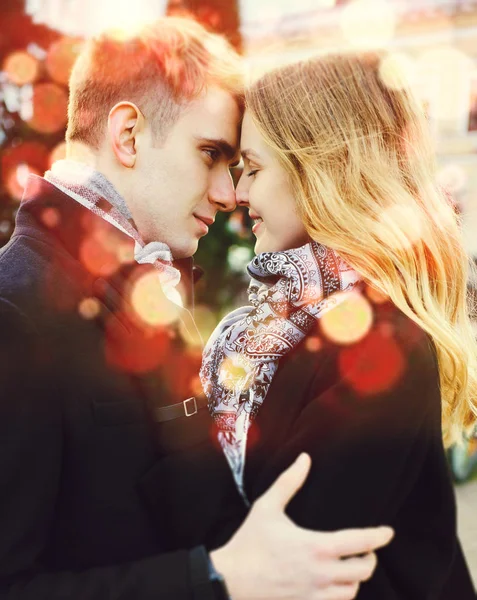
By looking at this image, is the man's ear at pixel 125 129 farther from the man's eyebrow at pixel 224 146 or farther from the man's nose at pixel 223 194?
the man's nose at pixel 223 194

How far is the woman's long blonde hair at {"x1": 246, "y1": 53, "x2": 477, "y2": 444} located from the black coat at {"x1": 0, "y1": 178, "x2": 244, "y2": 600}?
577mm

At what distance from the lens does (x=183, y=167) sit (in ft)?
7.21

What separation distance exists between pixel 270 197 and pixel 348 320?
525mm

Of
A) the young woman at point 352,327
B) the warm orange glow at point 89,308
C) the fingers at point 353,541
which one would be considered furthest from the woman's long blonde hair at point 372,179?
the warm orange glow at point 89,308

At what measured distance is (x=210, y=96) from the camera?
7.22ft

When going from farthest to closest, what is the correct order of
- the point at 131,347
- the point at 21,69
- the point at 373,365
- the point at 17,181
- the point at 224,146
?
the point at 21,69, the point at 17,181, the point at 224,146, the point at 131,347, the point at 373,365

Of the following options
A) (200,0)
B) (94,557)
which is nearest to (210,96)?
(94,557)

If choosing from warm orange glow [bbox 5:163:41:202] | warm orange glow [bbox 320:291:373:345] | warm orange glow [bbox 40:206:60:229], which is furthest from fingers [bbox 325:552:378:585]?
warm orange glow [bbox 5:163:41:202]

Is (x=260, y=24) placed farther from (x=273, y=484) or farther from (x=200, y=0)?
(x=273, y=484)

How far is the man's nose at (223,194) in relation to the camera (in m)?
2.35

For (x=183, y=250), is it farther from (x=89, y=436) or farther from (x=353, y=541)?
(x=353, y=541)

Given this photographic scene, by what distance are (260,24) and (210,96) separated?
16671 mm

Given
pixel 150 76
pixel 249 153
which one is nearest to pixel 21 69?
pixel 150 76

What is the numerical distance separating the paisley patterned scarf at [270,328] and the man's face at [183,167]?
0.31 m
